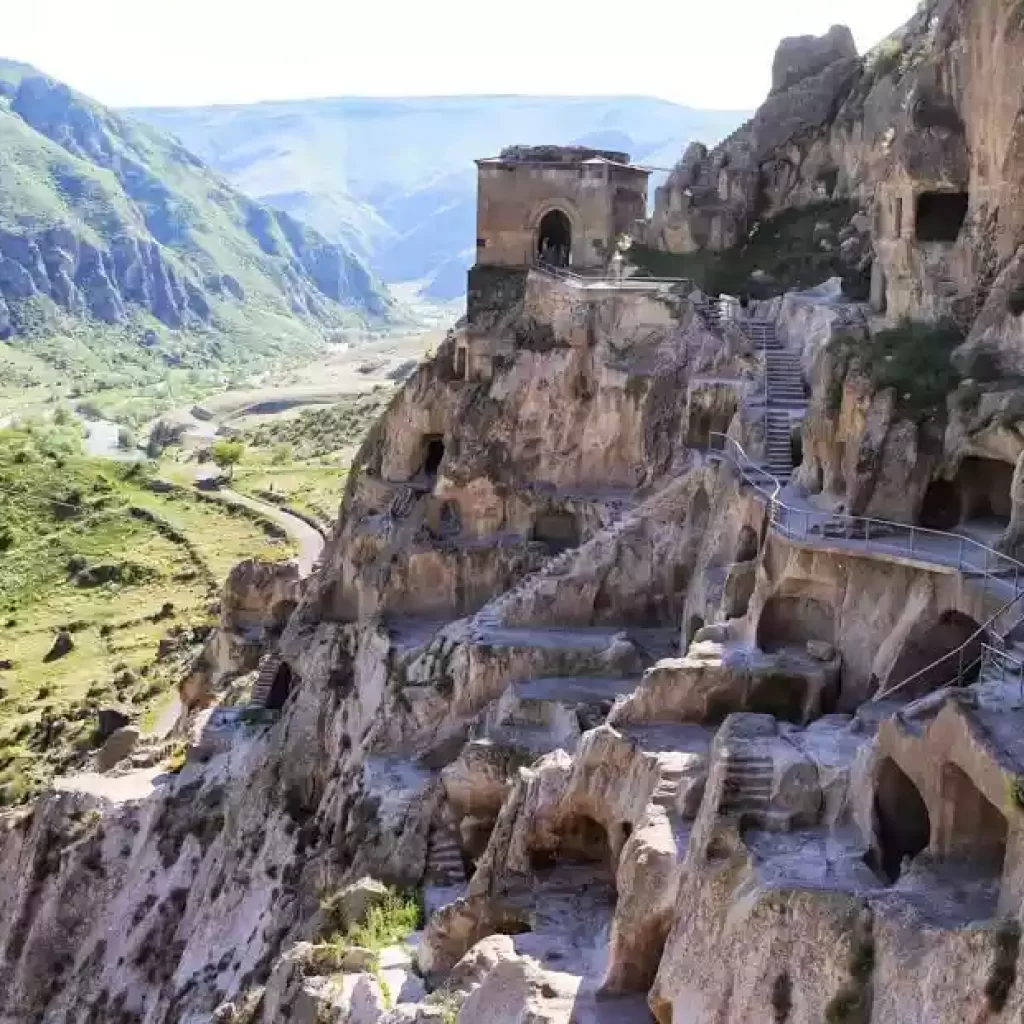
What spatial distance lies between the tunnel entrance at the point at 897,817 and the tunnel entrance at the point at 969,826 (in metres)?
1.25

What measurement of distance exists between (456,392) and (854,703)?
28.0 metres

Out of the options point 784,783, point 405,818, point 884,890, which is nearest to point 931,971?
point 884,890

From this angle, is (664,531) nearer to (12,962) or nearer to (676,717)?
(676,717)

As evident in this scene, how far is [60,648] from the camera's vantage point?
258 ft

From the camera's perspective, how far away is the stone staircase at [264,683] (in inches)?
2045

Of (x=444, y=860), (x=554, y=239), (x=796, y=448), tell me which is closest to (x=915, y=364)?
(x=796, y=448)

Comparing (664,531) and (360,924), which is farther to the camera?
(664,531)

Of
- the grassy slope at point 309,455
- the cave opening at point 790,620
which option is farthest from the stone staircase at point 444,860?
the grassy slope at point 309,455

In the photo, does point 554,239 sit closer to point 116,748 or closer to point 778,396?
point 778,396

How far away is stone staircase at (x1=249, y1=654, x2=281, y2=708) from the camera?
51938 mm

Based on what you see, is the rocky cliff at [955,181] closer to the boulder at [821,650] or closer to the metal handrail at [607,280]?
the metal handrail at [607,280]

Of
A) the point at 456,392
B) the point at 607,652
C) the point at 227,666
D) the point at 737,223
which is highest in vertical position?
the point at 737,223

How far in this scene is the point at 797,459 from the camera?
37750 millimetres

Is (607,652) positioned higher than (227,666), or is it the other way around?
(607,652)
